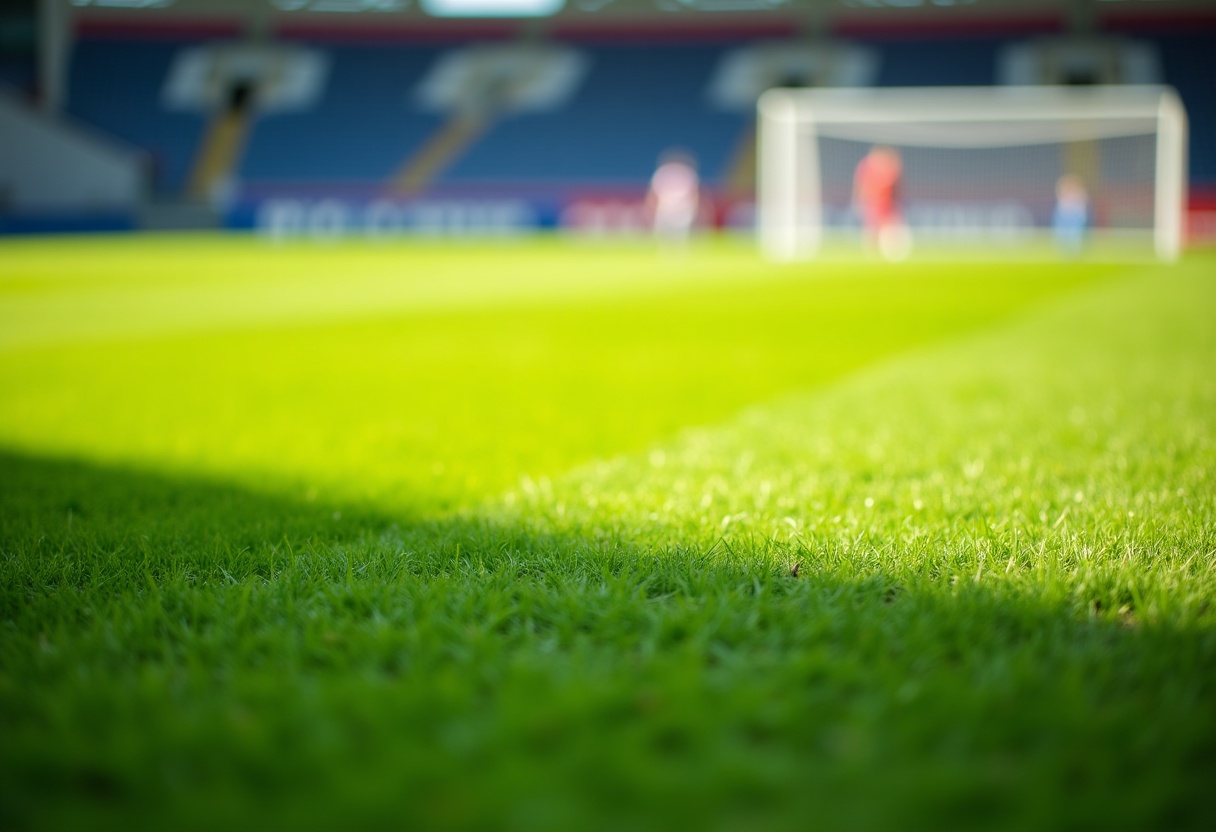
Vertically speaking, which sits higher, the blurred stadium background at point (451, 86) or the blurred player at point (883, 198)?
the blurred stadium background at point (451, 86)

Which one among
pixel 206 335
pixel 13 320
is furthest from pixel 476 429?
pixel 13 320

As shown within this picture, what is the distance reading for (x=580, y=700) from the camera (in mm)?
1334

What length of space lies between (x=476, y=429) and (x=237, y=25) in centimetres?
3570

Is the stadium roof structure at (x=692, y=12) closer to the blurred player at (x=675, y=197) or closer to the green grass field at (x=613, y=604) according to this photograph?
the blurred player at (x=675, y=197)

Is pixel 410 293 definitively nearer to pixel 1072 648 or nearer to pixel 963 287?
pixel 963 287

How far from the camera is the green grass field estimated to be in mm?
1159

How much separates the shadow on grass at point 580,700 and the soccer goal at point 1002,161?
1801 centimetres

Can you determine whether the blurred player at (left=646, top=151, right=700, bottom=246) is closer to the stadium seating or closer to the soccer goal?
the soccer goal

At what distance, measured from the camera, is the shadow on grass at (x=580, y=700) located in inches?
44.3

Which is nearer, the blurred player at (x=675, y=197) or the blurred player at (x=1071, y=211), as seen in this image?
the blurred player at (x=1071, y=211)

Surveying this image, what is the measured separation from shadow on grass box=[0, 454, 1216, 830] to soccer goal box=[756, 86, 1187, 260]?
18.0 m

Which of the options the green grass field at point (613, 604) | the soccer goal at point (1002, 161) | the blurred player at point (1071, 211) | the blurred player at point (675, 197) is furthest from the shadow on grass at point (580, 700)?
the blurred player at point (675, 197)

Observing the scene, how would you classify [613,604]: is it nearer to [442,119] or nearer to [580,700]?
[580,700]

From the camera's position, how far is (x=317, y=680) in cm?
146
